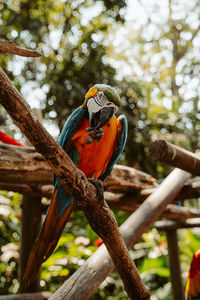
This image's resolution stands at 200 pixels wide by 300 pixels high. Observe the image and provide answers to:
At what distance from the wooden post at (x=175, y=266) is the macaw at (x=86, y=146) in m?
1.82

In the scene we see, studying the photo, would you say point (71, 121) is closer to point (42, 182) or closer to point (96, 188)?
point (96, 188)

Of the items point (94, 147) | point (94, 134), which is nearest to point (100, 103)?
point (94, 134)

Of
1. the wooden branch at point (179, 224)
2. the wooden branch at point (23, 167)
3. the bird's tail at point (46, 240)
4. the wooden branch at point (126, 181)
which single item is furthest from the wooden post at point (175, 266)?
the bird's tail at point (46, 240)

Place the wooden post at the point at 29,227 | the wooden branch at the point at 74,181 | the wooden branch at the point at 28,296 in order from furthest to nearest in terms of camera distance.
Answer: the wooden post at the point at 29,227, the wooden branch at the point at 28,296, the wooden branch at the point at 74,181

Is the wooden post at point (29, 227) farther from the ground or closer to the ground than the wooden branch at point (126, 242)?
closer to the ground

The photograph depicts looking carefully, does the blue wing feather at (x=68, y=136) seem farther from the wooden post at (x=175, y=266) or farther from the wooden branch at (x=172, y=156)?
the wooden post at (x=175, y=266)

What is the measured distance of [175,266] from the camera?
105 inches

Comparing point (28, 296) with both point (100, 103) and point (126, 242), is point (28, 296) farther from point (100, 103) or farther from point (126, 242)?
point (100, 103)

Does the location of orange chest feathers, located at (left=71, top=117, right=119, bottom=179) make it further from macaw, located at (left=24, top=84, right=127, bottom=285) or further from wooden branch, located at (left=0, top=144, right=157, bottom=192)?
wooden branch, located at (left=0, top=144, right=157, bottom=192)

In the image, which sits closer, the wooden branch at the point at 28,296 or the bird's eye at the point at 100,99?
the bird's eye at the point at 100,99

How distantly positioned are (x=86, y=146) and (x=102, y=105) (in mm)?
222

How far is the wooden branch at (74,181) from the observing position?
2.32ft

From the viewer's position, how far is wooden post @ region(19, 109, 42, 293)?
6.10ft

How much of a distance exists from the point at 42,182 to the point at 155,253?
9.09 feet
